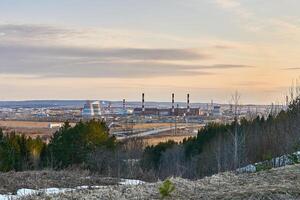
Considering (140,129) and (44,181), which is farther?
(140,129)

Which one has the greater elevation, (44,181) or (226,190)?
(226,190)

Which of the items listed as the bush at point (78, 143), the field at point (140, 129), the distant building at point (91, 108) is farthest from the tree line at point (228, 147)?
the distant building at point (91, 108)

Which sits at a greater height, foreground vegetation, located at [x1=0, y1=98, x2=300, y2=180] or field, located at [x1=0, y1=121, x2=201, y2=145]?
foreground vegetation, located at [x1=0, y1=98, x2=300, y2=180]

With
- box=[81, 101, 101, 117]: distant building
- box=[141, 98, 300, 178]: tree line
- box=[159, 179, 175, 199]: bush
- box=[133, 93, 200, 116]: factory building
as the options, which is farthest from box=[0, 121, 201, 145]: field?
box=[159, 179, 175, 199]: bush

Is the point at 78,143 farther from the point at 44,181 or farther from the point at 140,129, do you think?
the point at 140,129

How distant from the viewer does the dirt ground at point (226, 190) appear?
677 centimetres

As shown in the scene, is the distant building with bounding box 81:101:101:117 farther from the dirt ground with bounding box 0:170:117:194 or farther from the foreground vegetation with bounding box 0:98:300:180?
the dirt ground with bounding box 0:170:117:194

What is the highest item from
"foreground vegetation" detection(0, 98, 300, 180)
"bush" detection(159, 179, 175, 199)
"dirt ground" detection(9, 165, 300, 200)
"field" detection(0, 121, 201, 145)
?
"bush" detection(159, 179, 175, 199)

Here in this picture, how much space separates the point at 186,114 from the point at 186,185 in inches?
4735

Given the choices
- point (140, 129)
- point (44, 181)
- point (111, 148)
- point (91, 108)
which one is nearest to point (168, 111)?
point (91, 108)

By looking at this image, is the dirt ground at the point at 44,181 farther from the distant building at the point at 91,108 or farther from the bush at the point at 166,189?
the distant building at the point at 91,108

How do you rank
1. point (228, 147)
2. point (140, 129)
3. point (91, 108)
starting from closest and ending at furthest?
point (228, 147) → point (140, 129) → point (91, 108)

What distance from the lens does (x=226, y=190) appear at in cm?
763

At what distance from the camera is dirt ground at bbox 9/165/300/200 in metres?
6.77
